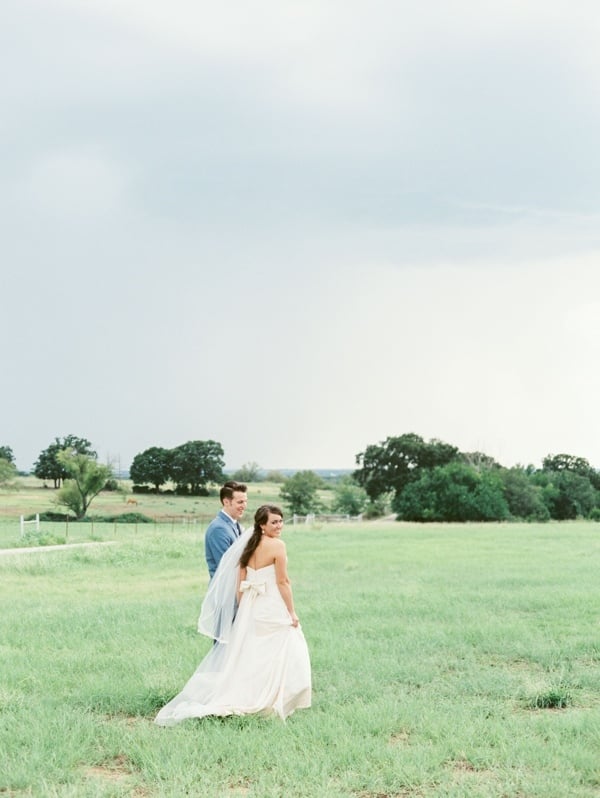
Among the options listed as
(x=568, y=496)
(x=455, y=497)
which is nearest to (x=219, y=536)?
(x=455, y=497)

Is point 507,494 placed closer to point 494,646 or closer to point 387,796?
point 494,646

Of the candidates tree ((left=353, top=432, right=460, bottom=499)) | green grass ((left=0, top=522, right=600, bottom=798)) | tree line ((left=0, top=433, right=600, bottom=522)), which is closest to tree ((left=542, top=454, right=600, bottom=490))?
tree line ((left=0, top=433, right=600, bottom=522))

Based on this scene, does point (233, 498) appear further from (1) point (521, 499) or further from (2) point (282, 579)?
(1) point (521, 499)

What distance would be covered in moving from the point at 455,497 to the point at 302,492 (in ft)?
59.6

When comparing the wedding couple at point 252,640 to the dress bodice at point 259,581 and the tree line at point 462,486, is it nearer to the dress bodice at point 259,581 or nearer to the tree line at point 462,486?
the dress bodice at point 259,581

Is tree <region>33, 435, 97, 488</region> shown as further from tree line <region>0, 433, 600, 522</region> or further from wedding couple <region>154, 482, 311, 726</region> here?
wedding couple <region>154, 482, 311, 726</region>

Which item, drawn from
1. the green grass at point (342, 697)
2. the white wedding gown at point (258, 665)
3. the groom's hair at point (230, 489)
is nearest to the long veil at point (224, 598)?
the white wedding gown at point (258, 665)

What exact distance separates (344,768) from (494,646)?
6619mm

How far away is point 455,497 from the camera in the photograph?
Result: 82.6m

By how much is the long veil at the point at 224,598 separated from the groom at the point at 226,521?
0.40 m

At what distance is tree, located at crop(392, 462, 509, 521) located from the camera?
82188 mm

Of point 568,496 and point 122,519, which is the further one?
point 568,496

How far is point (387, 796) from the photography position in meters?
7.18

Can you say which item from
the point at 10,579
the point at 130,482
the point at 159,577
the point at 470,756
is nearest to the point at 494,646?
the point at 470,756
